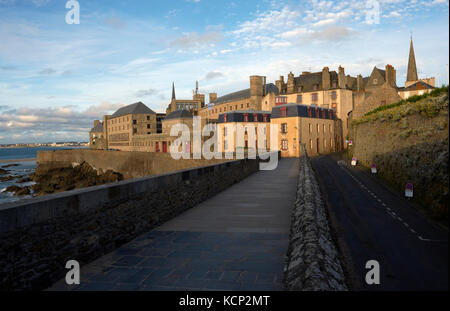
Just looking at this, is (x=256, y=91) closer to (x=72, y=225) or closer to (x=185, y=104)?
(x=185, y=104)

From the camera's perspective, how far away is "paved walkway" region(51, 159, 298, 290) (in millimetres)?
4160

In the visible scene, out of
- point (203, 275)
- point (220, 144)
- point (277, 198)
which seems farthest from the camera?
point (220, 144)

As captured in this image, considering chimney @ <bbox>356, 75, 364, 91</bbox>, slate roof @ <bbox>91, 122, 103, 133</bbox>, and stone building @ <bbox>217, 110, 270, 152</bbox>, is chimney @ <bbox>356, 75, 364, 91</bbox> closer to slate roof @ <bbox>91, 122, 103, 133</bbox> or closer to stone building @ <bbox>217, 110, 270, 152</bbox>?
stone building @ <bbox>217, 110, 270, 152</bbox>

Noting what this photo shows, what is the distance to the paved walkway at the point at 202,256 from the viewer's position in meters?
Result: 4.16

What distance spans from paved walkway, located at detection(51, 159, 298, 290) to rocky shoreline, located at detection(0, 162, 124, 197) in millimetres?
32937

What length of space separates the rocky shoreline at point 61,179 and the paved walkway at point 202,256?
3294cm

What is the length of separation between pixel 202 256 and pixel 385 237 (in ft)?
16.9

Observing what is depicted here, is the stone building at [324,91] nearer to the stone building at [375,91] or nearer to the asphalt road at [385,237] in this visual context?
the stone building at [375,91]

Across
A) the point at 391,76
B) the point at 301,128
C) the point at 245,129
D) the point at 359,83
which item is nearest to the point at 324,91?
the point at 359,83

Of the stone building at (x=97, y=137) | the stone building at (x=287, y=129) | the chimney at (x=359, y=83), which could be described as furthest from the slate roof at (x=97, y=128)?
the chimney at (x=359, y=83)
